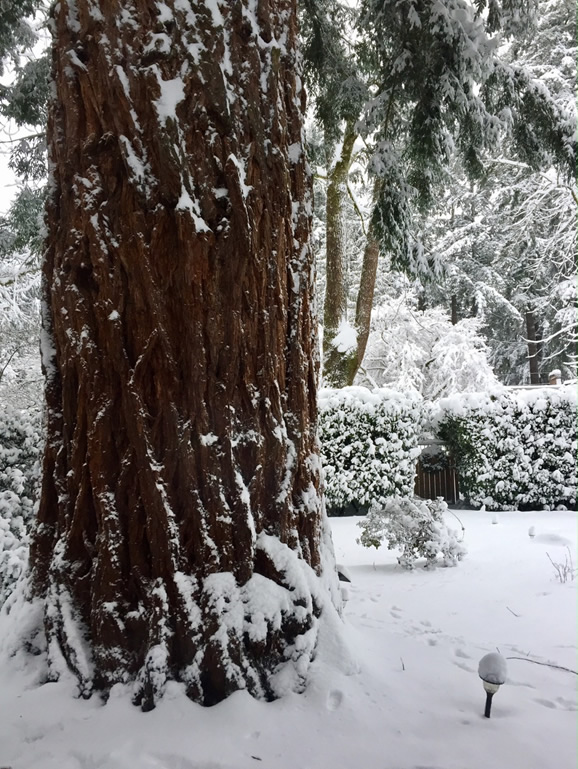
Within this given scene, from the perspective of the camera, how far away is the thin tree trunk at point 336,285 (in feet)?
28.2

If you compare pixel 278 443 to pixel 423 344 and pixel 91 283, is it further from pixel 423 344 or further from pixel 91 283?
pixel 423 344

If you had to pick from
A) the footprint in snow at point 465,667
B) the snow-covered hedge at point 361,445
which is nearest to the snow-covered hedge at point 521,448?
the snow-covered hedge at point 361,445

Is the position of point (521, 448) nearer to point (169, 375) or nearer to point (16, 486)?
point (16, 486)

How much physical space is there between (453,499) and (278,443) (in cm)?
710

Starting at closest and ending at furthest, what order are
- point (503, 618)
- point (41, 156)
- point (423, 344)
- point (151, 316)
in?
point (151, 316) < point (503, 618) < point (41, 156) < point (423, 344)

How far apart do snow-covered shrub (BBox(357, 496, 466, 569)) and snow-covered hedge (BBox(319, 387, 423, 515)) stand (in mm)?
2742

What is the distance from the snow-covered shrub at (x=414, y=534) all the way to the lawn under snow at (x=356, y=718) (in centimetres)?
156

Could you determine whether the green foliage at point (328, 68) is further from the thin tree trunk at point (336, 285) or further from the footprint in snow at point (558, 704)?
the footprint in snow at point (558, 704)

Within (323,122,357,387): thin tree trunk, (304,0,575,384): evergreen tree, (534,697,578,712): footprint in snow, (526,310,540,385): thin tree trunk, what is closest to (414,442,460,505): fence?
(323,122,357,387): thin tree trunk

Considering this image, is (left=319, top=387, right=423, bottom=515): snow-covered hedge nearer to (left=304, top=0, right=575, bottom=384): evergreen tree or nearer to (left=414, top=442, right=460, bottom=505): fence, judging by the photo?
(left=414, top=442, right=460, bottom=505): fence

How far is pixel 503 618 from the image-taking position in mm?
2895

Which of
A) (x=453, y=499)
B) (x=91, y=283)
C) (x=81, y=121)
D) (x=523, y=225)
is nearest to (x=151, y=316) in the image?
(x=91, y=283)

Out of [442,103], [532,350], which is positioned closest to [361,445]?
[442,103]

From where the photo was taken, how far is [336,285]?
8961mm
